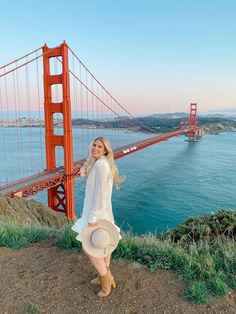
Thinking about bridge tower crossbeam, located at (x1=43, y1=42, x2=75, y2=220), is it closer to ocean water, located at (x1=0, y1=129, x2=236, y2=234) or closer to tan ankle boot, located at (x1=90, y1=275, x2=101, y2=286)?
ocean water, located at (x1=0, y1=129, x2=236, y2=234)

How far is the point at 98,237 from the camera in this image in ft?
7.86

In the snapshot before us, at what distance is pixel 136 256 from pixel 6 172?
27.3m

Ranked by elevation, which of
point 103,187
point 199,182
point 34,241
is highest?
point 103,187

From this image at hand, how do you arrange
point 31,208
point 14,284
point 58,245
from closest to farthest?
point 14,284
point 58,245
point 31,208

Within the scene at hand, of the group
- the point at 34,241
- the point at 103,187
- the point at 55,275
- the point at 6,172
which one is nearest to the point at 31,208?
the point at 34,241

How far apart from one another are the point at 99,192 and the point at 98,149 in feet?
1.27

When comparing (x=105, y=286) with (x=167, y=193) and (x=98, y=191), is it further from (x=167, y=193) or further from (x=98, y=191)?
(x=167, y=193)

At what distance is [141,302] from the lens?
236 centimetres

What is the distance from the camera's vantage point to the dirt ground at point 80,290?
7.54ft

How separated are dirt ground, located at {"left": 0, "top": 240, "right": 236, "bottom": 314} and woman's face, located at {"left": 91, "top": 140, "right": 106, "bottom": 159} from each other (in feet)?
3.98

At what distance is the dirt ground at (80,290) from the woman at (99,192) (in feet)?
0.55

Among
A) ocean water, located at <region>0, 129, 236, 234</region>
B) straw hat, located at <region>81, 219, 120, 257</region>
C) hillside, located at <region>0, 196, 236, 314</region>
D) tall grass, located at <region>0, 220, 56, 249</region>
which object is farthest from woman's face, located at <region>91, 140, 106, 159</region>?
ocean water, located at <region>0, 129, 236, 234</region>

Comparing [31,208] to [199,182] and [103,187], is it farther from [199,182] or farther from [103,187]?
[199,182]

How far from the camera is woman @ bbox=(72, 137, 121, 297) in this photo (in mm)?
2336
